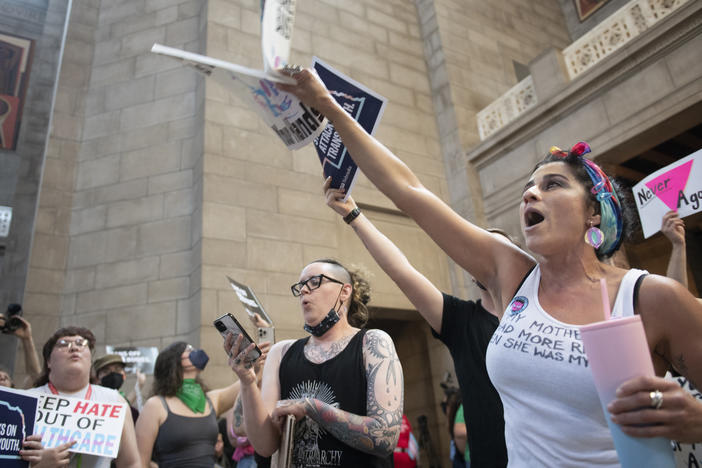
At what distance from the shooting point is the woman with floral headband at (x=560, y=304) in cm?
118

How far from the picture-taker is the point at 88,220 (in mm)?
8141

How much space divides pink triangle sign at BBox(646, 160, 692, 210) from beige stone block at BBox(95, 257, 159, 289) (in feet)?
21.1

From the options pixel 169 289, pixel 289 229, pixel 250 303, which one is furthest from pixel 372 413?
pixel 289 229

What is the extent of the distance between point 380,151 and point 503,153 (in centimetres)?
844

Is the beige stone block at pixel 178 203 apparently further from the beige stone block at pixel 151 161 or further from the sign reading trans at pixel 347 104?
the sign reading trans at pixel 347 104

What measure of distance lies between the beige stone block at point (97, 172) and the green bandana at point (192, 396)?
5616 millimetres

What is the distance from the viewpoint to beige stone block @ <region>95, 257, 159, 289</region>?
7.76 metres

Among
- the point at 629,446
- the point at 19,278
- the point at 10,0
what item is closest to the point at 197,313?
the point at 19,278

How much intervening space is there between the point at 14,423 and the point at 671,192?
4480 millimetres

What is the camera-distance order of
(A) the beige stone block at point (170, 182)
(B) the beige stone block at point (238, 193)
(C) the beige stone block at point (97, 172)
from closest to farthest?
(B) the beige stone block at point (238, 193), (A) the beige stone block at point (170, 182), (C) the beige stone block at point (97, 172)

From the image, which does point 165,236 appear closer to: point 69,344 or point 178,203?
point 178,203

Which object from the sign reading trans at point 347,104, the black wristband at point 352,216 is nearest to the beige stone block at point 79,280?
the black wristband at point 352,216

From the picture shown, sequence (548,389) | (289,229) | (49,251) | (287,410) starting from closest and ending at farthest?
(548,389)
(287,410)
(49,251)
(289,229)

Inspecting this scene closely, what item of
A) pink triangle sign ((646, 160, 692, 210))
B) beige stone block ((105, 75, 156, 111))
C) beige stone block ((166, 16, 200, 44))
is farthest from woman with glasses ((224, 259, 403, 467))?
beige stone block ((166, 16, 200, 44))
